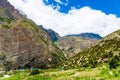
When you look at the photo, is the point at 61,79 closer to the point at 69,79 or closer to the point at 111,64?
the point at 69,79

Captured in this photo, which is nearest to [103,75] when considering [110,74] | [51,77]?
[110,74]

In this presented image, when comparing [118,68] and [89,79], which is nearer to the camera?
[89,79]

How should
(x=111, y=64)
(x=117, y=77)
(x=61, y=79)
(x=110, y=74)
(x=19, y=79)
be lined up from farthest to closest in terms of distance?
(x=19, y=79), (x=111, y=64), (x=61, y=79), (x=110, y=74), (x=117, y=77)

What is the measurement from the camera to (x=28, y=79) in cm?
5509

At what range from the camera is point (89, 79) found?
A: 45.4 metres

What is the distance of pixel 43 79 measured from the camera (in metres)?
53.2

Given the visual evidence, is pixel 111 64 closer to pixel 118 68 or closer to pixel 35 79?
pixel 118 68

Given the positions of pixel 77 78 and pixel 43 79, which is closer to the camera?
pixel 77 78

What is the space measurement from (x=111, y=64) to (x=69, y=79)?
362 inches

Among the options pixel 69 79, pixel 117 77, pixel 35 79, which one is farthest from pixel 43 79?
pixel 117 77

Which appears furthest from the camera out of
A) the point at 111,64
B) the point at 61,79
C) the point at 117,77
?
the point at 111,64

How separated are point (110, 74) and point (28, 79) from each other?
1594 cm

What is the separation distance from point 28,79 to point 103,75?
568 inches

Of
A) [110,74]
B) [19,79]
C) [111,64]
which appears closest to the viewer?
[110,74]
